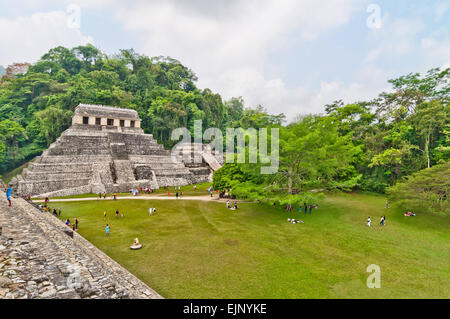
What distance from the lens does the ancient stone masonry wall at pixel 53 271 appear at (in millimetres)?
5805

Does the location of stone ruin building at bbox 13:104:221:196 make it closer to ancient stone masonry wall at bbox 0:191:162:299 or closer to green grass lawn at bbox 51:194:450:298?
green grass lawn at bbox 51:194:450:298

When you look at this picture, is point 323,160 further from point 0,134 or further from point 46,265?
point 0,134

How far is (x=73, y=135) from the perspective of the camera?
31.3 m

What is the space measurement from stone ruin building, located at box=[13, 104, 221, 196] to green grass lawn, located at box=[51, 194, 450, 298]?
7194mm

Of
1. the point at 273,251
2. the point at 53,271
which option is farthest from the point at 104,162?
the point at 273,251

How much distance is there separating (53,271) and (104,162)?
24.8 m

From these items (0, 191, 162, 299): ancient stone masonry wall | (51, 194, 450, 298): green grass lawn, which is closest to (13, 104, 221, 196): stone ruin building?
(51, 194, 450, 298): green grass lawn

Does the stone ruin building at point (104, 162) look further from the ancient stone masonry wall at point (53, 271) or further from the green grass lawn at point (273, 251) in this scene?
the ancient stone masonry wall at point (53, 271)

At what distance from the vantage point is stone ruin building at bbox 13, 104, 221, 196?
24.7 meters

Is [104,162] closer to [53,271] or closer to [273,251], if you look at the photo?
[53,271]

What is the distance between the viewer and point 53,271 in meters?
6.80

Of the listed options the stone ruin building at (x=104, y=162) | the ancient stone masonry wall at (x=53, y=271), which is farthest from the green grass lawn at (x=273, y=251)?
the stone ruin building at (x=104, y=162)

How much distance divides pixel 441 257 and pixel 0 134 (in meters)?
51.6
